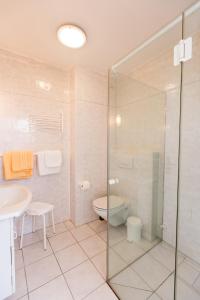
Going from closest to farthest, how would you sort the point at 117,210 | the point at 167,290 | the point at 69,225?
the point at 167,290 < the point at 117,210 < the point at 69,225

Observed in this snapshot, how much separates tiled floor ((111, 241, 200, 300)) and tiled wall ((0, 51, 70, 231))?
116 cm

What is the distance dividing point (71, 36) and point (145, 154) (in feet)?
4.76

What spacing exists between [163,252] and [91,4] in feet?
7.69

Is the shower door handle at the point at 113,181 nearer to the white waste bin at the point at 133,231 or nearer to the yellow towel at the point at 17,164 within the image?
the white waste bin at the point at 133,231

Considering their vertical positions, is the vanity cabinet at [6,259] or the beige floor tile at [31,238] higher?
the vanity cabinet at [6,259]

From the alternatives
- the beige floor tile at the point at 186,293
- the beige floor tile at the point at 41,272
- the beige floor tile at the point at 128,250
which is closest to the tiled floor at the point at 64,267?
the beige floor tile at the point at 41,272

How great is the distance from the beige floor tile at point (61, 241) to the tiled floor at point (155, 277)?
0.65 metres

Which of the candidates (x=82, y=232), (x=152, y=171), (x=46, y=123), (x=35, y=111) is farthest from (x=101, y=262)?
(x=35, y=111)

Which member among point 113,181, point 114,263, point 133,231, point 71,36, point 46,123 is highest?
point 71,36

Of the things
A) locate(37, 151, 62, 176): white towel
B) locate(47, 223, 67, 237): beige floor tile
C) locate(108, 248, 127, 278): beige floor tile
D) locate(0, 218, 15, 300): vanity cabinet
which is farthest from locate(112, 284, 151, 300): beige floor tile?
locate(37, 151, 62, 176): white towel

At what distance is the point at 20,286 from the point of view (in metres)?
1.27

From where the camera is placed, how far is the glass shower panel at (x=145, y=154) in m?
1.58

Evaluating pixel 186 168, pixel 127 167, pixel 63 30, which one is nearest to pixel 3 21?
pixel 63 30

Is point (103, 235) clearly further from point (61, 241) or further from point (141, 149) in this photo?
point (141, 149)
